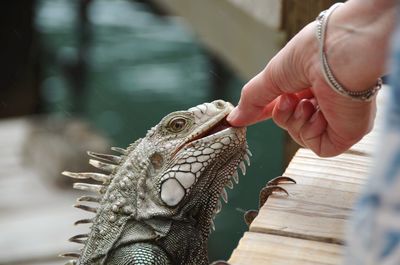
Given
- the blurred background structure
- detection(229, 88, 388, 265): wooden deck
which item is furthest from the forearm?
the blurred background structure

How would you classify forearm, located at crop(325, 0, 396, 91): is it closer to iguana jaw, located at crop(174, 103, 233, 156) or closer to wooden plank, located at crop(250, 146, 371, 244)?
wooden plank, located at crop(250, 146, 371, 244)

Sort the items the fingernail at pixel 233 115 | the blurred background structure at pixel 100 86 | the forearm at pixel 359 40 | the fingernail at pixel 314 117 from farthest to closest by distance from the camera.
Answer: the blurred background structure at pixel 100 86 < the fingernail at pixel 233 115 < the fingernail at pixel 314 117 < the forearm at pixel 359 40

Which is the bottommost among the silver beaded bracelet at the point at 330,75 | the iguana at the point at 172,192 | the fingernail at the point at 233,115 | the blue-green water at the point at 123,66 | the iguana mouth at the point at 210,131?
the blue-green water at the point at 123,66

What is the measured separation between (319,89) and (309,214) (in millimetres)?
298

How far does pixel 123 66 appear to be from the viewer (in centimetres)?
1306

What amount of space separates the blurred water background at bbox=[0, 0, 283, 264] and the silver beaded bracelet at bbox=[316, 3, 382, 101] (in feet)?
22.6

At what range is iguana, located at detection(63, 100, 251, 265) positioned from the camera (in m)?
2.31

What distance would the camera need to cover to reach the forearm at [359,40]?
1.58 metres

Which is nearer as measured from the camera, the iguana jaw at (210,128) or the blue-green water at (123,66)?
the iguana jaw at (210,128)

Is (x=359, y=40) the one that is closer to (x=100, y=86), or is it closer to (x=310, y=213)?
(x=310, y=213)

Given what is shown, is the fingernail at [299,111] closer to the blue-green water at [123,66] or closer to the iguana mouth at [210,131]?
the iguana mouth at [210,131]

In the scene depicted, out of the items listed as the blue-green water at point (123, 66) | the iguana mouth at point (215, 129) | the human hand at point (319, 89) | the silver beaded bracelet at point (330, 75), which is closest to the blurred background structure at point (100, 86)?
the blue-green water at point (123, 66)

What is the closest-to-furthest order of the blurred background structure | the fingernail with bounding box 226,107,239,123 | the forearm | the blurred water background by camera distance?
1. the forearm
2. the fingernail with bounding box 226,107,239,123
3. the blurred background structure
4. the blurred water background

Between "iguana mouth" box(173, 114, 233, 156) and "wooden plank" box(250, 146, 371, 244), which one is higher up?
"iguana mouth" box(173, 114, 233, 156)
